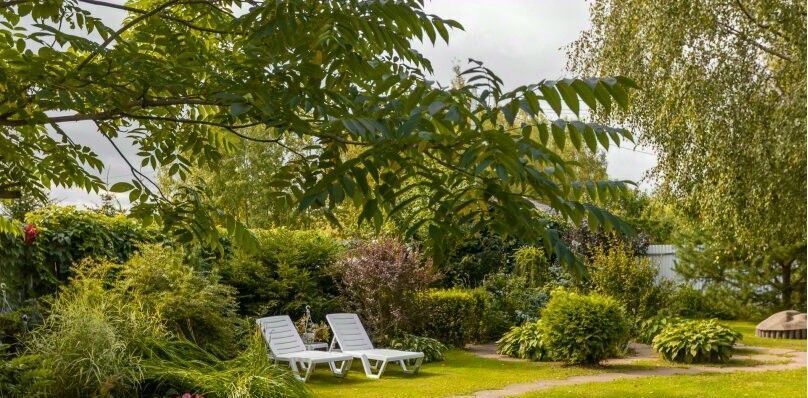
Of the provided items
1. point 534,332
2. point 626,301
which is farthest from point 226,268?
point 626,301

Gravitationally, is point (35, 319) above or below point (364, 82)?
below

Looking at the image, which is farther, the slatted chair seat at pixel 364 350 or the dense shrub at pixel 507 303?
the dense shrub at pixel 507 303

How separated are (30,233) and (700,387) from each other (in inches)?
305

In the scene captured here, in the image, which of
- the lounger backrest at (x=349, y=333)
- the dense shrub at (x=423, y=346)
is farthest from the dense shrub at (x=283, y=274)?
the dense shrub at (x=423, y=346)

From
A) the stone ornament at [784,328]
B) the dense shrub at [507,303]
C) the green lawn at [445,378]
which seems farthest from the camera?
the stone ornament at [784,328]

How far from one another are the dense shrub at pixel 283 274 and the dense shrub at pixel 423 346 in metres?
1.44

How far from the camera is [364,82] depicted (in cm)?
373

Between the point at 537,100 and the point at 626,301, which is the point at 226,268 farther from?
the point at 537,100

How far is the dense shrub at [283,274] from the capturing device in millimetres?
12891

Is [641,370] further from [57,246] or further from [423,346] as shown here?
[57,246]

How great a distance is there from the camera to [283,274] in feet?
43.1

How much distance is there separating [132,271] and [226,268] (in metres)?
2.75

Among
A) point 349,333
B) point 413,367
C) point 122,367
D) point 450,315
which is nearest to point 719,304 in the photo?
point 450,315

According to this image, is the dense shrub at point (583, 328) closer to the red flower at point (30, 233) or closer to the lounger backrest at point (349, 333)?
the lounger backrest at point (349, 333)
